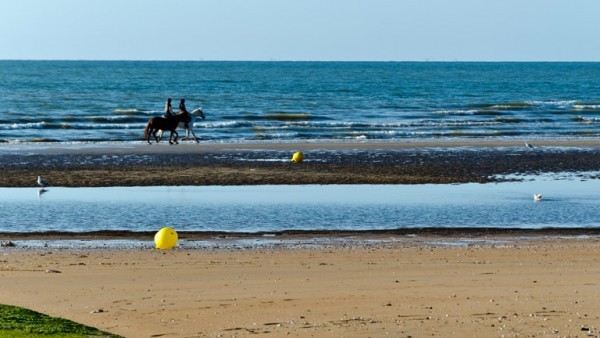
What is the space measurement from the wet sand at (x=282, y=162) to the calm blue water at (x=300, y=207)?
1.38 m

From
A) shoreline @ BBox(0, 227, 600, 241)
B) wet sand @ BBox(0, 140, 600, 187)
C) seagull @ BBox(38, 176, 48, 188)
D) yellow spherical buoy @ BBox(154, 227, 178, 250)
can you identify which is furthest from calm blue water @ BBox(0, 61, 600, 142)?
yellow spherical buoy @ BBox(154, 227, 178, 250)

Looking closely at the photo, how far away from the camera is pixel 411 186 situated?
2427 cm

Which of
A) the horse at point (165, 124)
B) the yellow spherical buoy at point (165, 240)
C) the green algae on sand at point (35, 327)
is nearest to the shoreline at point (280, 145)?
the horse at point (165, 124)

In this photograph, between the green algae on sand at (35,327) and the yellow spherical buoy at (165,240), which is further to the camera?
the yellow spherical buoy at (165,240)

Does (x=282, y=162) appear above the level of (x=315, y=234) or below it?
above

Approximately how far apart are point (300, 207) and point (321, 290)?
26.7 feet

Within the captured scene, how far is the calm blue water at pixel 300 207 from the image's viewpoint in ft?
60.6

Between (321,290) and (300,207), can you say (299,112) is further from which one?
(321,290)

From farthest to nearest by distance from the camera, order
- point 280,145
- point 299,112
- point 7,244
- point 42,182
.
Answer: point 299,112 → point 280,145 → point 42,182 → point 7,244

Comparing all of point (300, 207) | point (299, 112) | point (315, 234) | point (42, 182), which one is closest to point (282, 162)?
point (42, 182)

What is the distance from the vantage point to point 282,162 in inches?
1164

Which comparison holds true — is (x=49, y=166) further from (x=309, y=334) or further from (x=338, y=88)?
(x=338, y=88)

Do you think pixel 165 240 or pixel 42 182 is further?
pixel 42 182

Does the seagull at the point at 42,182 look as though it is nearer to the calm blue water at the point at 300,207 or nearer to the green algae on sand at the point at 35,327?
the calm blue water at the point at 300,207
